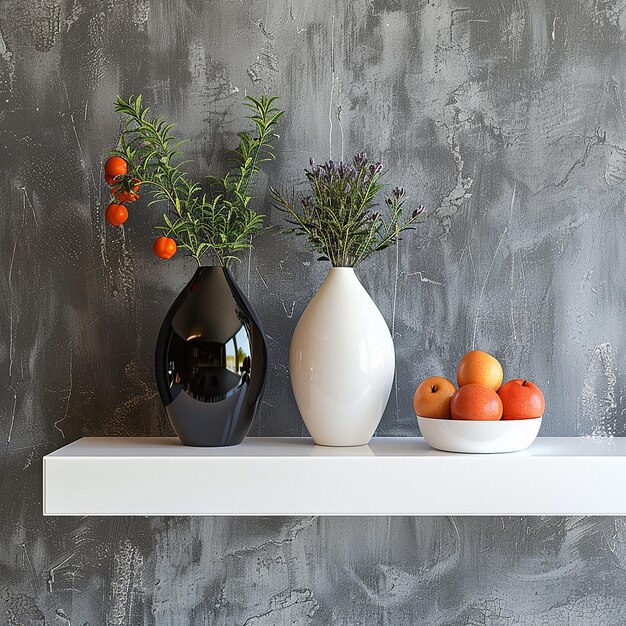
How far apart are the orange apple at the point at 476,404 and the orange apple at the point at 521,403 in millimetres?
15

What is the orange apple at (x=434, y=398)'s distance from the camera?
1.09m

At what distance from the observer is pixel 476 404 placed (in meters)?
1.05

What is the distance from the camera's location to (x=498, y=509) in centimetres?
104

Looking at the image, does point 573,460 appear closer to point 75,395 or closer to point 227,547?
point 227,547

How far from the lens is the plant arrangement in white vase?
3.65ft

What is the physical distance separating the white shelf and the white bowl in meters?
0.02

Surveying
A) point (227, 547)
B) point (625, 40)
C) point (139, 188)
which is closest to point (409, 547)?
point (227, 547)

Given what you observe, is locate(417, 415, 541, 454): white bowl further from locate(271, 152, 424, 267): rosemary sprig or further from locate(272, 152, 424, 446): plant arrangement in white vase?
locate(271, 152, 424, 267): rosemary sprig

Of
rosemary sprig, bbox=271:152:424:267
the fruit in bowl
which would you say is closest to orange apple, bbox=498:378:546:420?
the fruit in bowl

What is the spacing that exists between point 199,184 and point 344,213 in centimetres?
26

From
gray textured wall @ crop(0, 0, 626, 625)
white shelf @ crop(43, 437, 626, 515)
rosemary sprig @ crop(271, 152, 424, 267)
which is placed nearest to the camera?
white shelf @ crop(43, 437, 626, 515)

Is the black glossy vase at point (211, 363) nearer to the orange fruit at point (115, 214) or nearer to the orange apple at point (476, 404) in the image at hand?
the orange fruit at point (115, 214)

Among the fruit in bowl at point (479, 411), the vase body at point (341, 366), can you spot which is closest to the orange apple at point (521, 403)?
the fruit in bowl at point (479, 411)

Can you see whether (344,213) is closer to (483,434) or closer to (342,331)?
(342,331)
